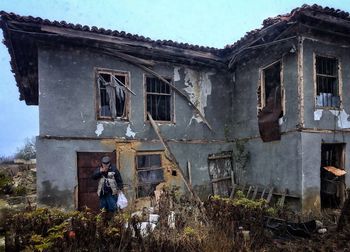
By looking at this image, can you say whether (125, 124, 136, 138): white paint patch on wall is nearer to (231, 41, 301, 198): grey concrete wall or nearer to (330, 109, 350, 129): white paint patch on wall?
(231, 41, 301, 198): grey concrete wall

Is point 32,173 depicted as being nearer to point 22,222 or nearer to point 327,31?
point 22,222

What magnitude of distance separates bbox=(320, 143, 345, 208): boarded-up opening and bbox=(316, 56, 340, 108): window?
54.0 inches

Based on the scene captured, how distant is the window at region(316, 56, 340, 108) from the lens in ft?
31.9

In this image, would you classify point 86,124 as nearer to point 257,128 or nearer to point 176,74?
point 176,74

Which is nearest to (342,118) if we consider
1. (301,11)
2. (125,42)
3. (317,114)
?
(317,114)

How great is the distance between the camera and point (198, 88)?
459 inches

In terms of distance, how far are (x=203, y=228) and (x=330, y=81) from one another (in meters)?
7.15

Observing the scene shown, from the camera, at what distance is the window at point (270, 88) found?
10141 mm

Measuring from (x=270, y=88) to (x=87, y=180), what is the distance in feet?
22.0

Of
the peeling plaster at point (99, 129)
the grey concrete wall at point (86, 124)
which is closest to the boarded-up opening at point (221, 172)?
the grey concrete wall at point (86, 124)

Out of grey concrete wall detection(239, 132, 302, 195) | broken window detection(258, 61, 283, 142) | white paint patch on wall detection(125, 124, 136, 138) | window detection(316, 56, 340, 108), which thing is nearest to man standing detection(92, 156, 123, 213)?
white paint patch on wall detection(125, 124, 136, 138)

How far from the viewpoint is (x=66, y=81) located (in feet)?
31.4

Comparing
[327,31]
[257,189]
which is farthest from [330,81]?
[257,189]

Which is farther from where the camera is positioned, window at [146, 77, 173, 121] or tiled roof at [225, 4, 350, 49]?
window at [146, 77, 173, 121]
